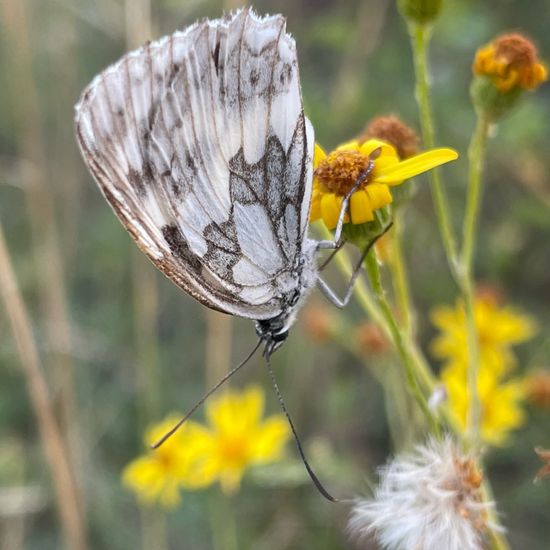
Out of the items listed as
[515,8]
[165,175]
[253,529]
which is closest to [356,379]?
[253,529]

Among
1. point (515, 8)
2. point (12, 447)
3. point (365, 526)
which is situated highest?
point (515, 8)

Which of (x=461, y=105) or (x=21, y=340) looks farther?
(x=461, y=105)

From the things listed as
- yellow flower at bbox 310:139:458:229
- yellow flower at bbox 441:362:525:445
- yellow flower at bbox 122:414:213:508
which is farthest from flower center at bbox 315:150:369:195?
yellow flower at bbox 122:414:213:508

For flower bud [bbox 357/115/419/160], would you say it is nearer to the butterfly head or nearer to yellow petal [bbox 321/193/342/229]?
yellow petal [bbox 321/193/342/229]

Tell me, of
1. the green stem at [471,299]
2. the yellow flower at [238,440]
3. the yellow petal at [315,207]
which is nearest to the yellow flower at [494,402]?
the yellow flower at [238,440]

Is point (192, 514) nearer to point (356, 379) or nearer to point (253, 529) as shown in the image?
point (253, 529)

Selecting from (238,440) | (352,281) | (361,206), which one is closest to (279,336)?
(352,281)
